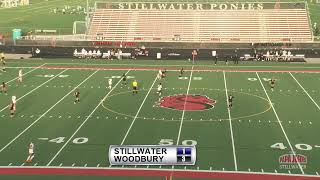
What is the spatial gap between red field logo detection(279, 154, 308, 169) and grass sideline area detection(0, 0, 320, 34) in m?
53.7

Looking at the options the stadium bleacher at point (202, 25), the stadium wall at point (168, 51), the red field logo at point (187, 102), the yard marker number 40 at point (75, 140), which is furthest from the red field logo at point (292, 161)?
the stadium bleacher at point (202, 25)

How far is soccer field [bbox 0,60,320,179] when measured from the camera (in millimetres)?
24578

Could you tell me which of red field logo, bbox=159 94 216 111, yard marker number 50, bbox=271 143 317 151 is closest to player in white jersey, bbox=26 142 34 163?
yard marker number 50, bbox=271 143 317 151

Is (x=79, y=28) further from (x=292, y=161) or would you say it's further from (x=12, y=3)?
(x=292, y=161)

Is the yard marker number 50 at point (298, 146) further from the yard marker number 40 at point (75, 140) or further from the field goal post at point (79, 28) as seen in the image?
the field goal post at point (79, 28)

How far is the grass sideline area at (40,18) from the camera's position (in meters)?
81.6

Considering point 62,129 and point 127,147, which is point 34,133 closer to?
point 62,129

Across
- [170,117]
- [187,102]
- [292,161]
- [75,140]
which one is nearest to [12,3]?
[187,102]

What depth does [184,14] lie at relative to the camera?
7300 centimetres

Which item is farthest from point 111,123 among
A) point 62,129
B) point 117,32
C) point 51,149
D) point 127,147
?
point 117,32

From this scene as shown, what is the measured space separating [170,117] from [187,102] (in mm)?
4061

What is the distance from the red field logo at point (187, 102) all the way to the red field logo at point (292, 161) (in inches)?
375

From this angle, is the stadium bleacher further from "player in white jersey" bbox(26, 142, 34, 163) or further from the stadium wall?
"player in white jersey" bbox(26, 142, 34, 163)

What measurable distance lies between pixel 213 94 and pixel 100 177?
1714 cm
